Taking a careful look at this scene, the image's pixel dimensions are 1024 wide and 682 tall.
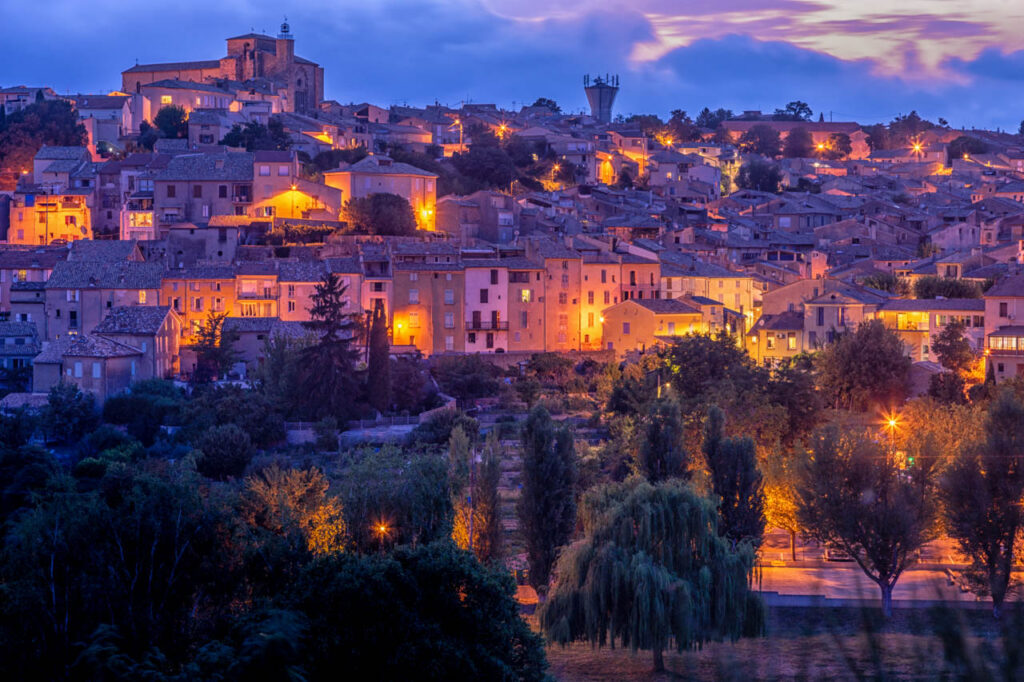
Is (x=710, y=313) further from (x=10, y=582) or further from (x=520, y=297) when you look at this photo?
(x=10, y=582)

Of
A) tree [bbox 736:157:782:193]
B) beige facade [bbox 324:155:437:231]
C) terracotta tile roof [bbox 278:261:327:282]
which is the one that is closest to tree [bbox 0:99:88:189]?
beige facade [bbox 324:155:437:231]

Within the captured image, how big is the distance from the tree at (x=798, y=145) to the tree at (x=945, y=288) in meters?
39.2

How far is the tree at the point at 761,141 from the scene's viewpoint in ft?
233

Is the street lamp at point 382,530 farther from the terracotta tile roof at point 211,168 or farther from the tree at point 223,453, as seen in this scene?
the terracotta tile roof at point 211,168

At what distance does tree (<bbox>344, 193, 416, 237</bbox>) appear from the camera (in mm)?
33500

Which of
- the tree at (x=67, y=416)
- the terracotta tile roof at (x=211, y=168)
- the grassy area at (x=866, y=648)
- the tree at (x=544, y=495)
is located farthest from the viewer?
the terracotta tile roof at (x=211, y=168)

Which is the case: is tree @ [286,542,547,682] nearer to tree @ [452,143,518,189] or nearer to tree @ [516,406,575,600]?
tree @ [516,406,575,600]

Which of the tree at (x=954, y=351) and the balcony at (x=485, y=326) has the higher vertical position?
the balcony at (x=485, y=326)

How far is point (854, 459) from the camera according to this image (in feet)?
53.4

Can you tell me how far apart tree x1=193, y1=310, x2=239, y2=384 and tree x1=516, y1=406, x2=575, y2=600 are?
40.4ft

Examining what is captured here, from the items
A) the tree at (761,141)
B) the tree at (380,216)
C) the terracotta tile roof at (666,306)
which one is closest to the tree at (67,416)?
the tree at (380,216)

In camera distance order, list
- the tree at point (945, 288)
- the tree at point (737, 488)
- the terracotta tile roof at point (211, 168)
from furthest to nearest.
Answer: the terracotta tile roof at point (211, 168) → the tree at point (945, 288) → the tree at point (737, 488)

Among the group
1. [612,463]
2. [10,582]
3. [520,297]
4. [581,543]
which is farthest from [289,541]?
[520,297]

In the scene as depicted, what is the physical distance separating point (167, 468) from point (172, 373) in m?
10.6
